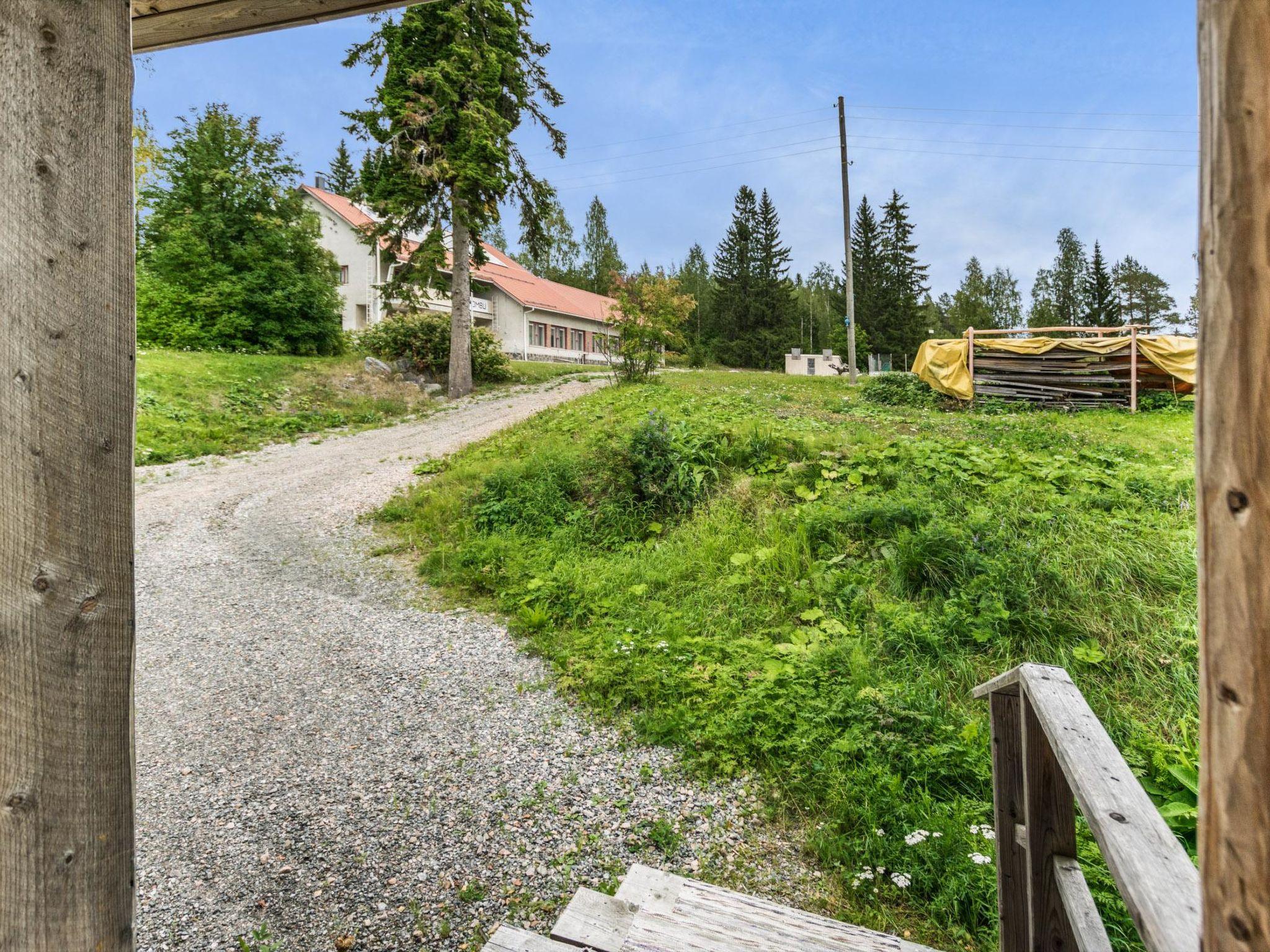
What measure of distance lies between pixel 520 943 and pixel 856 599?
3100 millimetres

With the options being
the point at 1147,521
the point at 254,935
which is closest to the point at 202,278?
the point at 254,935

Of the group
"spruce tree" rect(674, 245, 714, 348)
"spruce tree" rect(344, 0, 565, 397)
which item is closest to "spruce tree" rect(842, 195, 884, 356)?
"spruce tree" rect(674, 245, 714, 348)

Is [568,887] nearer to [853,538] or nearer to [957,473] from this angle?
Result: [853,538]

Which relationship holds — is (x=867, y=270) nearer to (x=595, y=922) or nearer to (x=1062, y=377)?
(x=1062, y=377)

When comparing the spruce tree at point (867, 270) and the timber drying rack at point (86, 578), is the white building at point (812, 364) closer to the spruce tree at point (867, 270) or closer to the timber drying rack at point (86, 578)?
the spruce tree at point (867, 270)

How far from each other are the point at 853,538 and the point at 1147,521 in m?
2.14

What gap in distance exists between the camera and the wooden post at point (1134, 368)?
1206 centimetres

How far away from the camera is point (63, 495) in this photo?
1214 mm

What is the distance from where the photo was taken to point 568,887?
2447 millimetres

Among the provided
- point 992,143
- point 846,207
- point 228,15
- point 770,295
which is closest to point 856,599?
point 228,15

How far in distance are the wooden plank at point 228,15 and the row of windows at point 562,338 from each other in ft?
91.4

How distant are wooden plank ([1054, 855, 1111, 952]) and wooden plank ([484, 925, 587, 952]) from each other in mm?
1293

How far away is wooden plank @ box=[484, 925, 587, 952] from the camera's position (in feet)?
6.18

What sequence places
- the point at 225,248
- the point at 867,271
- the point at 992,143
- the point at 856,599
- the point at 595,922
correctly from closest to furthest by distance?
the point at 595,922
the point at 856,599
the point at 225,248
the point at 992,143
the point at 867,271
